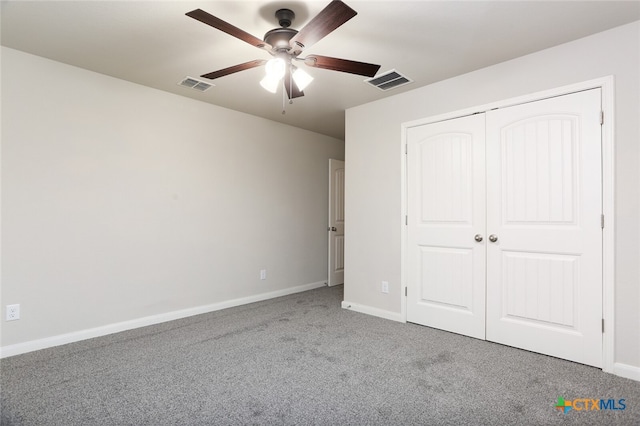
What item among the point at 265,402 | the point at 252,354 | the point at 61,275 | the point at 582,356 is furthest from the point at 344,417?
the point at 61,275

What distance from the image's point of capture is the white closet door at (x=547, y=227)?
2.44 meters

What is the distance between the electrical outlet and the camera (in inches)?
103

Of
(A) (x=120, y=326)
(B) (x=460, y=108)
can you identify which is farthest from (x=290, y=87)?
(A) (x=120, y=326)

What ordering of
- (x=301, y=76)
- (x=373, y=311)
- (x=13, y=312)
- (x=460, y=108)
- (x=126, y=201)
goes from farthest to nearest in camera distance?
(x=373, y=311)
(x=126, y=201)
(x=460, y=108)
(x=13, y=312)
(x=301, y=76)

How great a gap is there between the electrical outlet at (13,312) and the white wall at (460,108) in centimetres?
306

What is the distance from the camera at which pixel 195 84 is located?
10.9 feet

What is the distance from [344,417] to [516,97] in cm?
276

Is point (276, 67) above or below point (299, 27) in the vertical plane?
below

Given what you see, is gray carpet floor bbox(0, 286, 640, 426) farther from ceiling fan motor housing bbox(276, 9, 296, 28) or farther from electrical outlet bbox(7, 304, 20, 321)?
ceiling fan motor housing bbox(276, 9, 296, 28)

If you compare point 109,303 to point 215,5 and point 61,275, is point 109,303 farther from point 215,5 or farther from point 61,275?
point 215,5

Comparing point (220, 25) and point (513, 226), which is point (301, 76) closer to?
point (220, 25)

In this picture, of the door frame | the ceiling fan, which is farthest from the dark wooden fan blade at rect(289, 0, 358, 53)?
the door frame

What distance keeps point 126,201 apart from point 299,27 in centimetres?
230

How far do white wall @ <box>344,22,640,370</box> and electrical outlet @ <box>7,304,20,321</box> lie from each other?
10.0 feet
